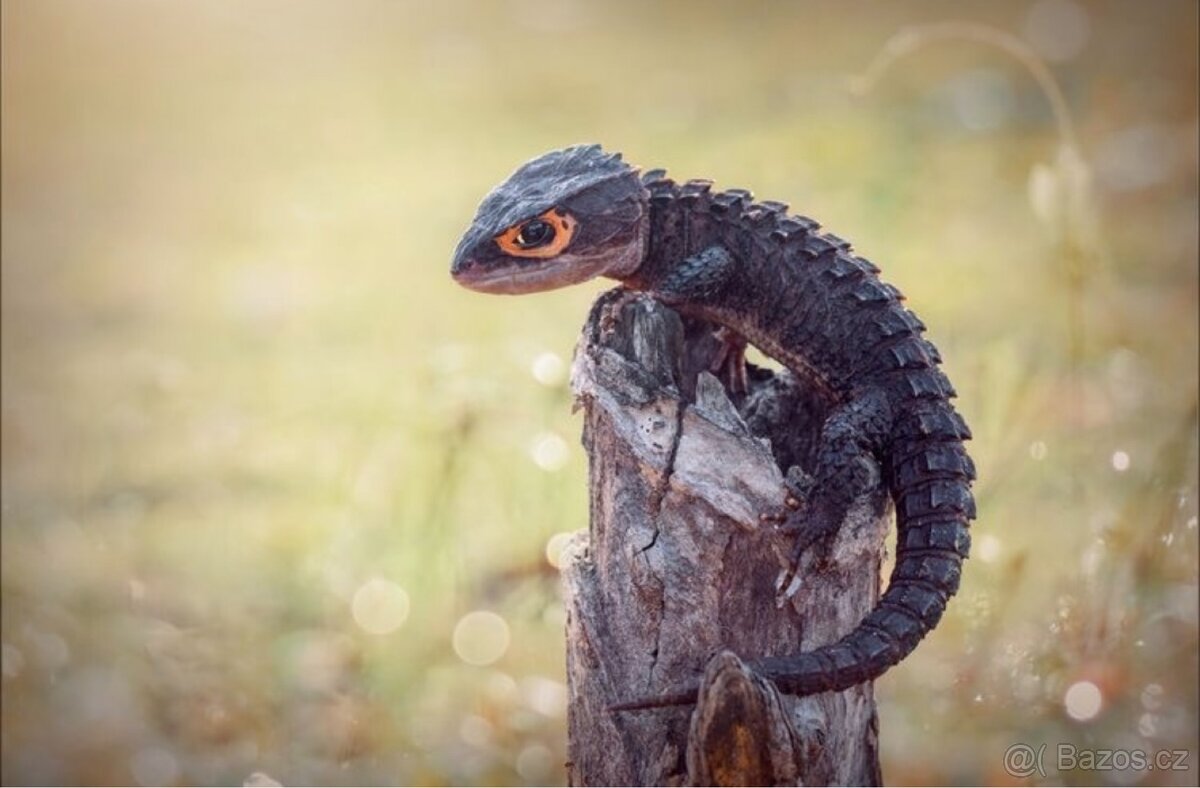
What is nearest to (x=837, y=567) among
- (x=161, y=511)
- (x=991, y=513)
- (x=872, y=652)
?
(x=872, y=652)

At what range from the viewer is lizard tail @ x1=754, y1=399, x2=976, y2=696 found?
248 centimetres

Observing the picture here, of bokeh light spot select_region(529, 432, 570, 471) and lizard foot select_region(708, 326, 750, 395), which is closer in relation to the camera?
lizard foot select_region(708, 326, 750, 395)

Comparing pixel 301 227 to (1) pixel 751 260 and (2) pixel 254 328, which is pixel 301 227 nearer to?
(2) pixel 254 328

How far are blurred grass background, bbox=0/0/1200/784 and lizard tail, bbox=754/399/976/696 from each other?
1.97m

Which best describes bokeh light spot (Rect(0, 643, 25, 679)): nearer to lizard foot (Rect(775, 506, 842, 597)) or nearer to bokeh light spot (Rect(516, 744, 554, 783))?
bokeh light spot (Rect(516, 744, 554, 783))

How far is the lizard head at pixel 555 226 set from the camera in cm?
295

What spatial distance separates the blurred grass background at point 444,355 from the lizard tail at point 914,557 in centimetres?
197

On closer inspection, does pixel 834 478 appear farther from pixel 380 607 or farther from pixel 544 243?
pixel 380 607

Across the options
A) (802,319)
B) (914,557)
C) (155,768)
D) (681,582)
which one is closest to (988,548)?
(802,319)

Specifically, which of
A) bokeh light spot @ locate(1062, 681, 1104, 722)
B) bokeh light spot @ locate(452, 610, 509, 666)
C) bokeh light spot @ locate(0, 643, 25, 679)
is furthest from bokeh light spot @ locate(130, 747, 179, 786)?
bokeh light spot @ locate(1062, 681, 1104, 722)

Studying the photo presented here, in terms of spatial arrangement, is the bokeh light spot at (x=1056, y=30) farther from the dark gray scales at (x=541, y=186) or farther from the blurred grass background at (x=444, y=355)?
the dark gray scales at (x=541, y=186)

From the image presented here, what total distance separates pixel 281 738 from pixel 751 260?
8.81 ft

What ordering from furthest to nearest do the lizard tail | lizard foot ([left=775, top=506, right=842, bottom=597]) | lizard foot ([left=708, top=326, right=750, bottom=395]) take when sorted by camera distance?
lizard foot ([left=708, top=326, right=750, bottom=395]), lizard foot ([left=775, top=506, right=842, bottom=597]), the lizard tail

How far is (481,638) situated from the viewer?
470cm
